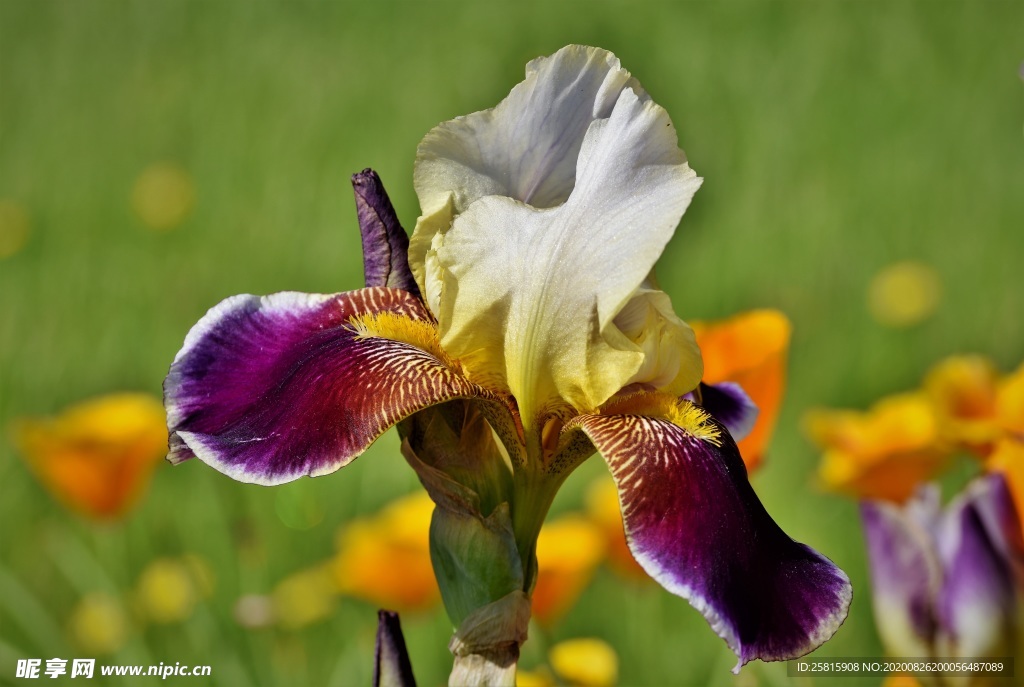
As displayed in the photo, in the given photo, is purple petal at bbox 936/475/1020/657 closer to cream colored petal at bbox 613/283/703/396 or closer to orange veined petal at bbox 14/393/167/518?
cream colored petal at bbox 613/283/703/396

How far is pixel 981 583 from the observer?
2.92 ft

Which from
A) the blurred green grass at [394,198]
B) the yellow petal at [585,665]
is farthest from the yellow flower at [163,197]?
the yellow petal at [585,665]

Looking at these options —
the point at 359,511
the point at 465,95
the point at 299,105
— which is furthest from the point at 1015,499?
the point at 299,105

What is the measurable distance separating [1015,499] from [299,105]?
227 centimetres

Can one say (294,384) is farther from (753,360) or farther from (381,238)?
(753,360)

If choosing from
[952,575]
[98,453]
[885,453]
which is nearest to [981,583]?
[952,575]

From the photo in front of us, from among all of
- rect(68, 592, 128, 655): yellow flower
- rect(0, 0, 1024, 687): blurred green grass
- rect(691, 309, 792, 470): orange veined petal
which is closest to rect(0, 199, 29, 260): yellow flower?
rect(0, 0, 1024, 687): blurred green grass

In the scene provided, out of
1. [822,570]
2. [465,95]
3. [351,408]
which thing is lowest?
[822,570]

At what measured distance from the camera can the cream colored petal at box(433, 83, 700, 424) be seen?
0.59 m

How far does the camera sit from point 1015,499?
2.86 feet

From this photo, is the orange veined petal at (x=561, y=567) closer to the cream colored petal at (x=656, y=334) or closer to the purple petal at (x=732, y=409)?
the purple petal at (x=732, y=409)

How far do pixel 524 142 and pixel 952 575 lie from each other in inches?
20.7

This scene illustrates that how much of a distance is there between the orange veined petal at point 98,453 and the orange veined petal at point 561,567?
487mm

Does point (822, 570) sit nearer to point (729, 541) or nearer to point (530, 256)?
point (729, 541)
